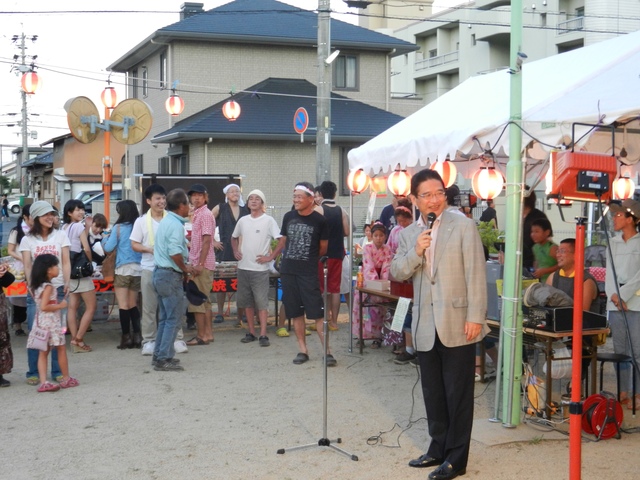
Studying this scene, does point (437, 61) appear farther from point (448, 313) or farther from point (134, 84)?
point (448, 313)

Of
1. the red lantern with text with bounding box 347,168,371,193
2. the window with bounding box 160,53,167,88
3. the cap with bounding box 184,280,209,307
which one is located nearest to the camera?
the cap with bounding box 184,280,209,307

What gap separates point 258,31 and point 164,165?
19.3ft

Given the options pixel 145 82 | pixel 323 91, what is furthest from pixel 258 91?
pixel 323 91

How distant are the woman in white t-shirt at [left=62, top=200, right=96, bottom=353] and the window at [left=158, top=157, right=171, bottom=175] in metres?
18.9

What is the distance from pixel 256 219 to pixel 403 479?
5653 mm

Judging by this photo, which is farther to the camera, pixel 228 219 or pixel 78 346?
pixel 228 219

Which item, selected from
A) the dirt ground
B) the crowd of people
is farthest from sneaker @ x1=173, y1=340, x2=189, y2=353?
the dirt ground

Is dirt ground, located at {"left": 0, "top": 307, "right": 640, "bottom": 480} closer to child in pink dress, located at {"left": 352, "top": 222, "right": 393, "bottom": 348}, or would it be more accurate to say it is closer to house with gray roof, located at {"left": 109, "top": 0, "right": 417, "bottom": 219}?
child in pink dress, located at {"left": 352, "top": 222, "right": 393, "bottom": 348}

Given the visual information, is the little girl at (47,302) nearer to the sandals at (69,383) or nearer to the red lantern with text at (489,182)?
the sandals at (69,383)

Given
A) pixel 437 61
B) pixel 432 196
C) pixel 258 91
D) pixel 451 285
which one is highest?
pixel 437 61

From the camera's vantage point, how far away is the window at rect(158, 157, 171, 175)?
29234 mm

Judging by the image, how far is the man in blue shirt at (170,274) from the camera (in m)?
8.91

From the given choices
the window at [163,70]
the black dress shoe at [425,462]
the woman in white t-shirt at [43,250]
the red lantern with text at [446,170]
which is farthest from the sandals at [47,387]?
the window at [163,70]

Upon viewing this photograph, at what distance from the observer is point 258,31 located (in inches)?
1101
